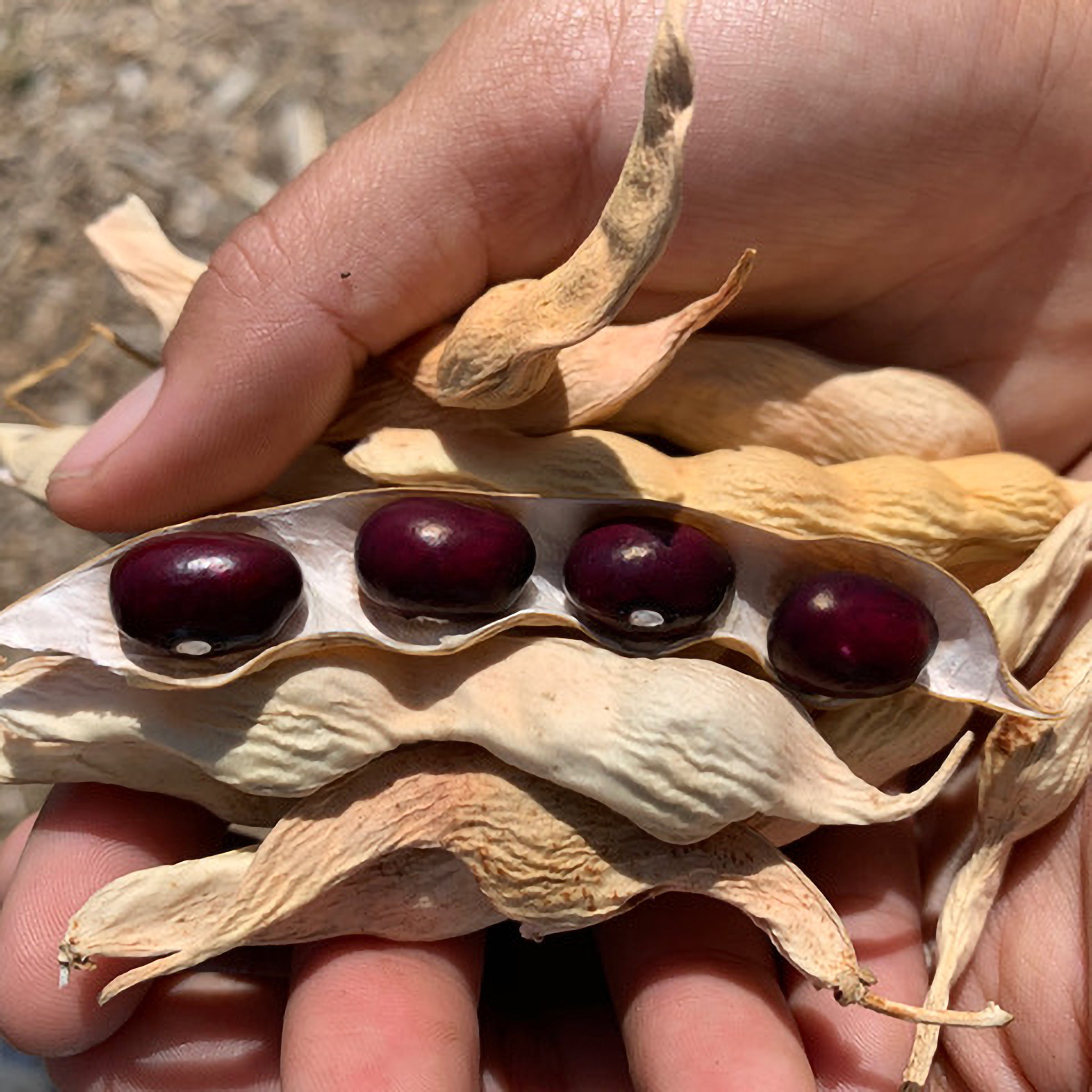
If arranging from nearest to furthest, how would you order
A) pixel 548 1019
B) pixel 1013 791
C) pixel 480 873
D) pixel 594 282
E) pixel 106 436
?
1. pixel 594 282
2. pixel 480 873
3. pixel 1013 791
4. pixel 106 436
5. pixel 548 1019

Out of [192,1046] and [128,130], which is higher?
Result: [128,130]

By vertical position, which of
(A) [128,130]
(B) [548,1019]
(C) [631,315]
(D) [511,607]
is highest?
(C) [631,315]

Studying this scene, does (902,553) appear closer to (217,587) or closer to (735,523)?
(735,523)

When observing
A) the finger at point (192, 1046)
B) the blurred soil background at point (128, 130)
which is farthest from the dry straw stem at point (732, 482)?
the blurred soil background at point (128, 130)

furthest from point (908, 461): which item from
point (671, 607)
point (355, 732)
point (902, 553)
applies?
point (355, 732)

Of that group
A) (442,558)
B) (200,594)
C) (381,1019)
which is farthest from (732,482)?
(381,1019)

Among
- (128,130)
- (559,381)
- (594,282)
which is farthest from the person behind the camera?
(128,130)

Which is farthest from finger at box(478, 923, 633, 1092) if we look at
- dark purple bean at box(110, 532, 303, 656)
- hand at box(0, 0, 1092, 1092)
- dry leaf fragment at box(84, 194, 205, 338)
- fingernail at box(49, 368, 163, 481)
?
dry leaf fragment at box(84, 194, 205, 338)

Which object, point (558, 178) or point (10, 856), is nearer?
point (558, 178)

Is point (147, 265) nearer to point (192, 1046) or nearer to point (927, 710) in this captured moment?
point (192, 1046)
